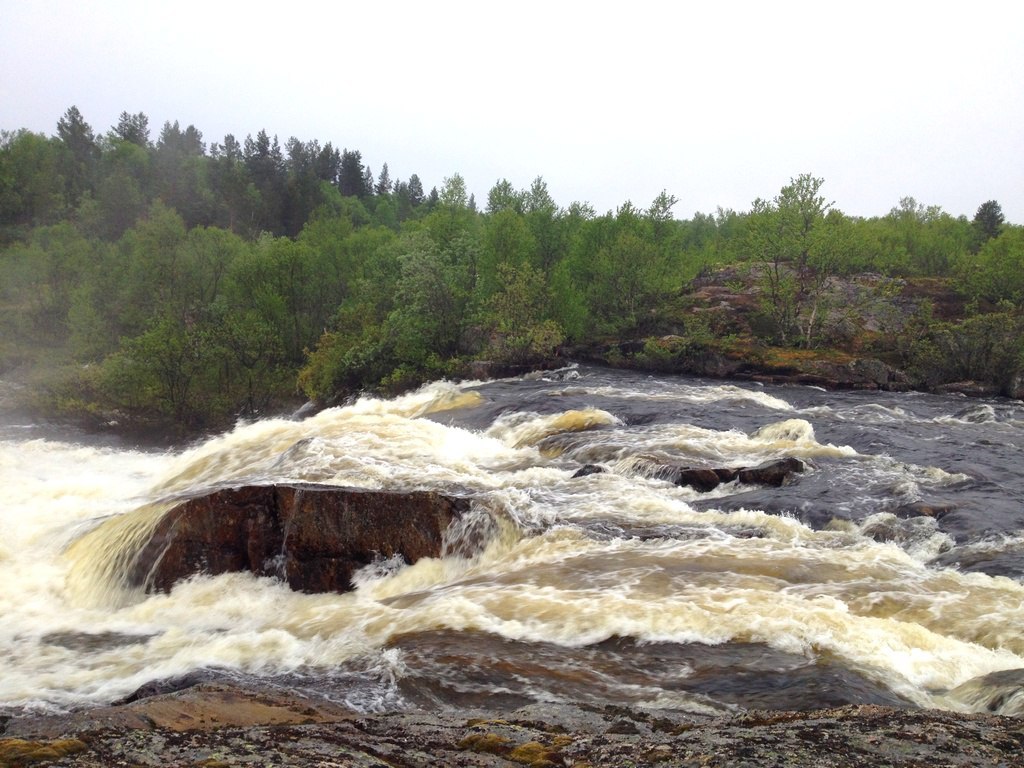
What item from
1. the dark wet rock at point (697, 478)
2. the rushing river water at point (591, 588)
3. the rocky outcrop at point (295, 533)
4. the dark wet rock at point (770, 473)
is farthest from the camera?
the dark wet rock at point (770, 473)

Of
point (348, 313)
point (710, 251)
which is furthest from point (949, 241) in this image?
point (348, 313)

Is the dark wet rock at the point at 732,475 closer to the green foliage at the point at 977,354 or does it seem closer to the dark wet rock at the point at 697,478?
the dark wet rock at the point at 697,478

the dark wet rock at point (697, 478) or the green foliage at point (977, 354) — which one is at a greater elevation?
the green foliage at point (977, 354)

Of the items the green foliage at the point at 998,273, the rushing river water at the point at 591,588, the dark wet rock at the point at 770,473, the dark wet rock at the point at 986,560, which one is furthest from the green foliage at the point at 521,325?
the green foliage at the point at 998,273

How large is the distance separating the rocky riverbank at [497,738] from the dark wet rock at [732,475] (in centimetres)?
994

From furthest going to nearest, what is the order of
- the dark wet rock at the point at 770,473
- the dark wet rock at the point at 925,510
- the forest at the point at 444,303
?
1. the forest at the point at 444,303
2. the dark wet rock at the point at 770,473
3. the dark wet rock at the point at 925,510

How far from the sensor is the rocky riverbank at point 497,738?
17.5ft

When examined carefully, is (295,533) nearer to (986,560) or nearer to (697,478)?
(697,478)

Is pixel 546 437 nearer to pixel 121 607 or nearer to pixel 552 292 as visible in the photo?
pixel 121 607

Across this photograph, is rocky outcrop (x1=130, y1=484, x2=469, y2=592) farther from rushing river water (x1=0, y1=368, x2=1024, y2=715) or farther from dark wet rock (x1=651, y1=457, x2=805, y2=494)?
dark wet rock (x1=651, y1=457, x2=805, y2=494)

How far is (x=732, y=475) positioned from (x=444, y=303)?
2618 centimetres

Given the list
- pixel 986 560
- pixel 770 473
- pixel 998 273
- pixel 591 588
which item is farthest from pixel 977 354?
pixel 591 588

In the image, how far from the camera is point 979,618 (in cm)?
1009

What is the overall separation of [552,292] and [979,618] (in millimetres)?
32552
